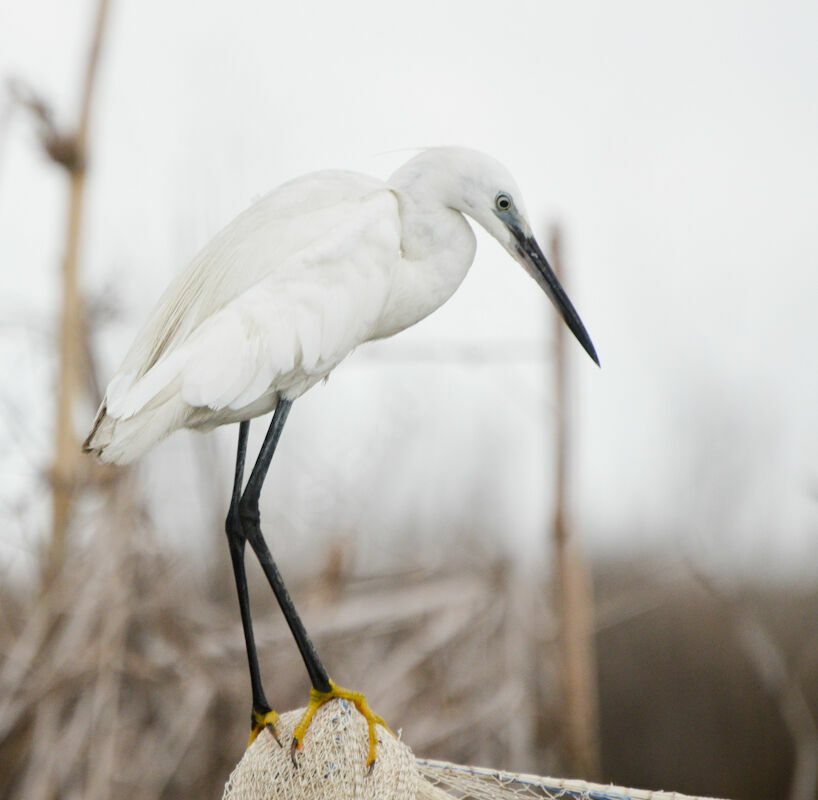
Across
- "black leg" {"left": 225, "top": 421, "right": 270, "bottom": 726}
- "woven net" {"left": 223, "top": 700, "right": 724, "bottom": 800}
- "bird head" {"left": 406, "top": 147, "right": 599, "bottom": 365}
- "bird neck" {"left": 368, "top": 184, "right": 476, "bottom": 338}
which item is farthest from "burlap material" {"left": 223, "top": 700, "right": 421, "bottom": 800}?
"bird head" {"left": 406, "top": 147, "right": 599, "bottom": 365}

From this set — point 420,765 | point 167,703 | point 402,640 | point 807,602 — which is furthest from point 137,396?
point 807,602

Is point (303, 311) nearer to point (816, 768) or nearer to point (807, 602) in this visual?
point (816, 768)

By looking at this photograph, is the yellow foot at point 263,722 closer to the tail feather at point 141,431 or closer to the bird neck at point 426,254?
the tail feather at point 141,431

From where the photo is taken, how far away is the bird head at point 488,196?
1716 millimetres

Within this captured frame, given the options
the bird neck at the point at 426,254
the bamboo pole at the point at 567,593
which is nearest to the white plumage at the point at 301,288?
the bird neck at the point at 426,254

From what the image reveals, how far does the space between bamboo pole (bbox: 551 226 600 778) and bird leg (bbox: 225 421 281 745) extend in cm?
306

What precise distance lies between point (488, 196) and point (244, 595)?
79 centimetres

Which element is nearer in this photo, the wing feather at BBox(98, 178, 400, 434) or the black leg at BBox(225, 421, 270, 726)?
the wing feather at BBox(98, 178, 400, 434)

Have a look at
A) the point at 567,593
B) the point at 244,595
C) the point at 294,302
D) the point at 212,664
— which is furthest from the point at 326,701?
the point at 567,593

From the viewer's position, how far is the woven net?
1502 millimetres

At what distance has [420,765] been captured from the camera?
5.82 ft

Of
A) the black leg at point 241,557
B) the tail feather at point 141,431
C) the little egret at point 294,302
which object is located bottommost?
the black leg at point 241,557

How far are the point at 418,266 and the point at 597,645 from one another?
7.44 metres

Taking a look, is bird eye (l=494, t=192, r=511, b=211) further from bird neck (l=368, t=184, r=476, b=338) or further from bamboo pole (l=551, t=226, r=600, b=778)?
bamboo pole (l=551, t=226, r=600, b=778)
